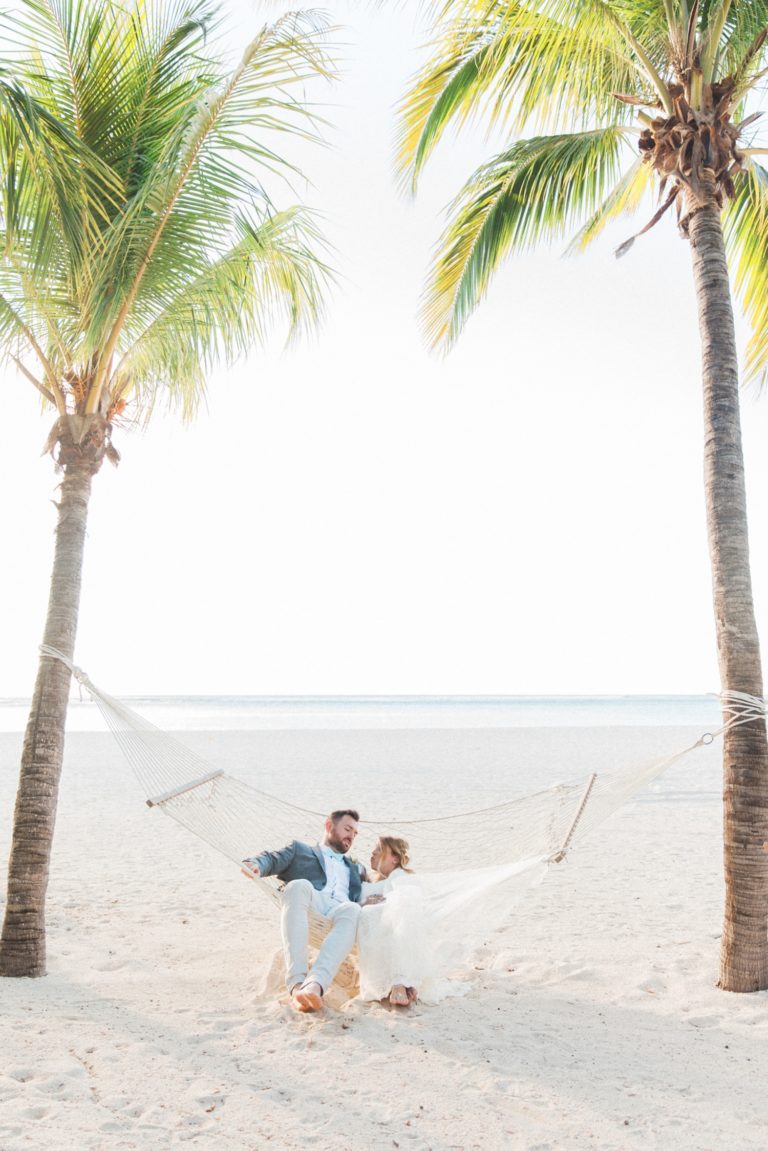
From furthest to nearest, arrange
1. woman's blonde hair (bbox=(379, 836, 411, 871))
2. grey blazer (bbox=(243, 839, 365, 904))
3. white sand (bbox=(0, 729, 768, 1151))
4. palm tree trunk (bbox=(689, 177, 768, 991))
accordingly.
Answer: woman's blonde hair (bbox=(379, 836, 411, 871)), grey blazer (bbox=(243, 839, 365, 904)), palm tree trunk (bbox=(689, 177, 768, 991)), white sand (bbox=(0, 729, 768, 1151))

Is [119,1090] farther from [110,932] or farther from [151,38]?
[151,38]

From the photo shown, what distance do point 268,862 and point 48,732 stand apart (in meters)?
0.86

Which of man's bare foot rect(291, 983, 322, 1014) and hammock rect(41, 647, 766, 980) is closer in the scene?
man's bare foot rect(291, 983, 322, 1014)

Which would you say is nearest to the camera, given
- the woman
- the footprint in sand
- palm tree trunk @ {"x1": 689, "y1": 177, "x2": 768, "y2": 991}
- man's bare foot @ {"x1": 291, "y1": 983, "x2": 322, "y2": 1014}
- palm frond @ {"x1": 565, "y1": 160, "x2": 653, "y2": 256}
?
the footprint in sand

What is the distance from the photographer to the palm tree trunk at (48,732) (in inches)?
109

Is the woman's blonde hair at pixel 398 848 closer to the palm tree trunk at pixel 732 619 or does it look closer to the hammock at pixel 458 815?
the hammock at pixel 458 815

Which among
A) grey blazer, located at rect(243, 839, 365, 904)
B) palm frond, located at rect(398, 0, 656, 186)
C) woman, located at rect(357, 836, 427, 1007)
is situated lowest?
woman, located at rect(357, 836, 427, 1007)

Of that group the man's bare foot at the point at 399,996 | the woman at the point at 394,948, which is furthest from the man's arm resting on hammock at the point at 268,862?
the man's bare foot at the point at 399,996

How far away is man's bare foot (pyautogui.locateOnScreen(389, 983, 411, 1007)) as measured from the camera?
2486 mm

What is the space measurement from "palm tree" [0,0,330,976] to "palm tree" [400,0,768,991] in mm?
933

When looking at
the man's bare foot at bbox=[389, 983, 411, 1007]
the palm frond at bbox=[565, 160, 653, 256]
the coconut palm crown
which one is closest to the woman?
the man's bare foot at bbox=[389, 983, 411, 1007]

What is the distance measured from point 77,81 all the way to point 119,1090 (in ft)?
10.2

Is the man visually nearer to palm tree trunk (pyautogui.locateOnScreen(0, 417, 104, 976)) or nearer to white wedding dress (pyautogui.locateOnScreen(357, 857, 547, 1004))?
white wedding dress (pyautogui.locateOnScreen(357, 857, 547, 1004))

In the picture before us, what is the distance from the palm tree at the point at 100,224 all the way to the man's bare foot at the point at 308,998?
3.08 feet
